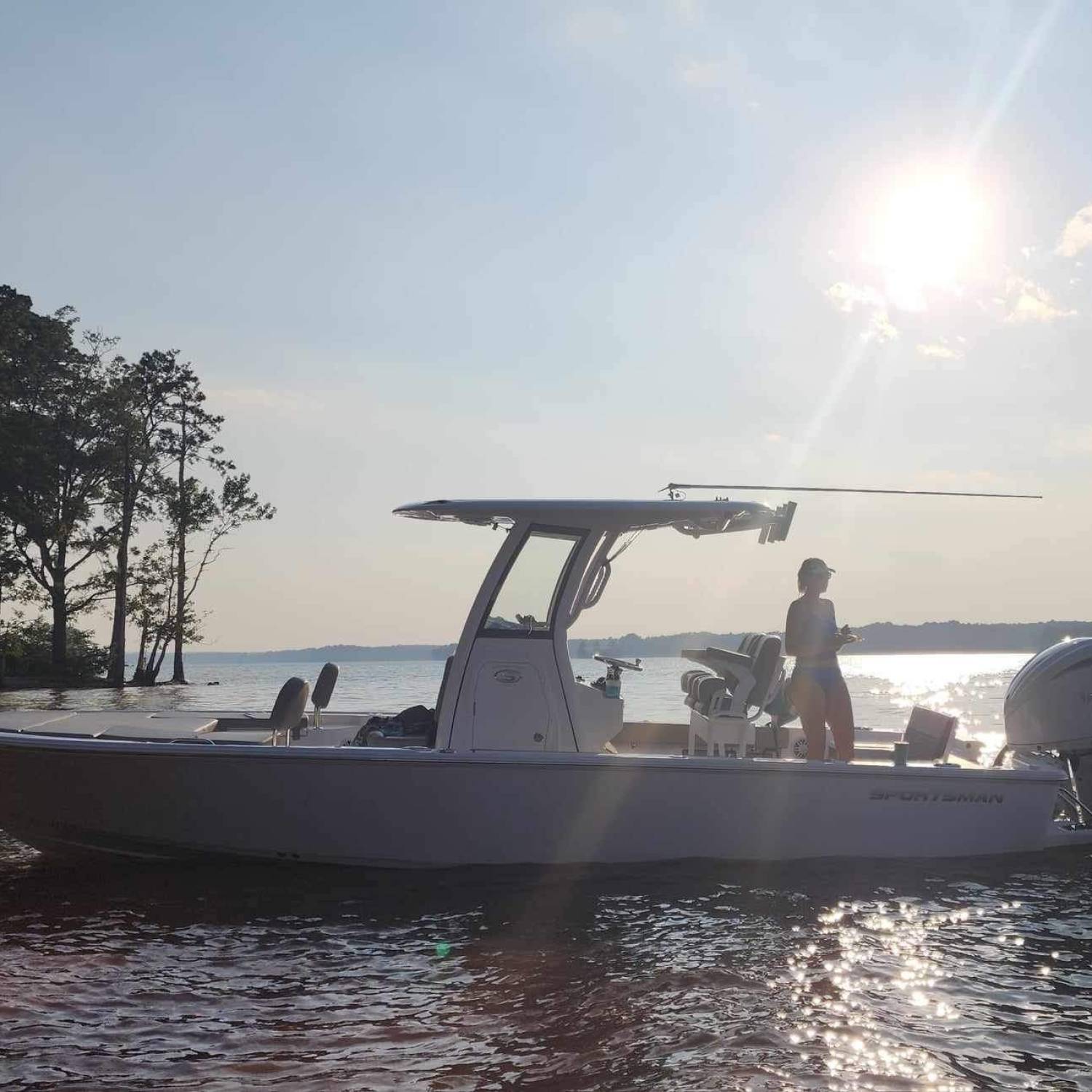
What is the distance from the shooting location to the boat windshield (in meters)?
8.10

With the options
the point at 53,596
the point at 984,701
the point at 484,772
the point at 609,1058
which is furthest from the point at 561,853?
the point at 984,701

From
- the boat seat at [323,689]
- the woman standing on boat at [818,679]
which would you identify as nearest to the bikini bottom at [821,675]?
the woman standing on boat at [818,679]

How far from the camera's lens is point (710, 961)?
620cm

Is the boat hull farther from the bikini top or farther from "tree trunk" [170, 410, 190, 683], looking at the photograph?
"tree trunk" [170, 410, 190, 683]

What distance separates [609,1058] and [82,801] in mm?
4690

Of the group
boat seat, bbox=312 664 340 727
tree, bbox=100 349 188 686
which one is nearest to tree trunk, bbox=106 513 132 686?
tree, bbox=100 349 188 686

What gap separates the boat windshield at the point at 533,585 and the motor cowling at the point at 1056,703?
4131 mm

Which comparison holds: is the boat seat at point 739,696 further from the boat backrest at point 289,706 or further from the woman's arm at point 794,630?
the boat backrest at point 289,706

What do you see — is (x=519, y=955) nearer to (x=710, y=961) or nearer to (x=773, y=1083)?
(x=710, y=961)

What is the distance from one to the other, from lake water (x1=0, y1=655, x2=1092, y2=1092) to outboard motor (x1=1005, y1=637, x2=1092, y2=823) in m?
0.80

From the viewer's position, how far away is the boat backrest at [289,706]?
8.15 metres

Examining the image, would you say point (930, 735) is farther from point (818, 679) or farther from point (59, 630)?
point (59, 630)

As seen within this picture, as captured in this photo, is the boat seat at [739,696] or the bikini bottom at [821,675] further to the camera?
the boat seat at [739,696]

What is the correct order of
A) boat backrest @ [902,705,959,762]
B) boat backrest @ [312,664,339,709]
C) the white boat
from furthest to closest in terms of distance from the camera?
boat backrest @ [312,664,339,709]
boat backrest @ [902,705,959,762]
the white boat
